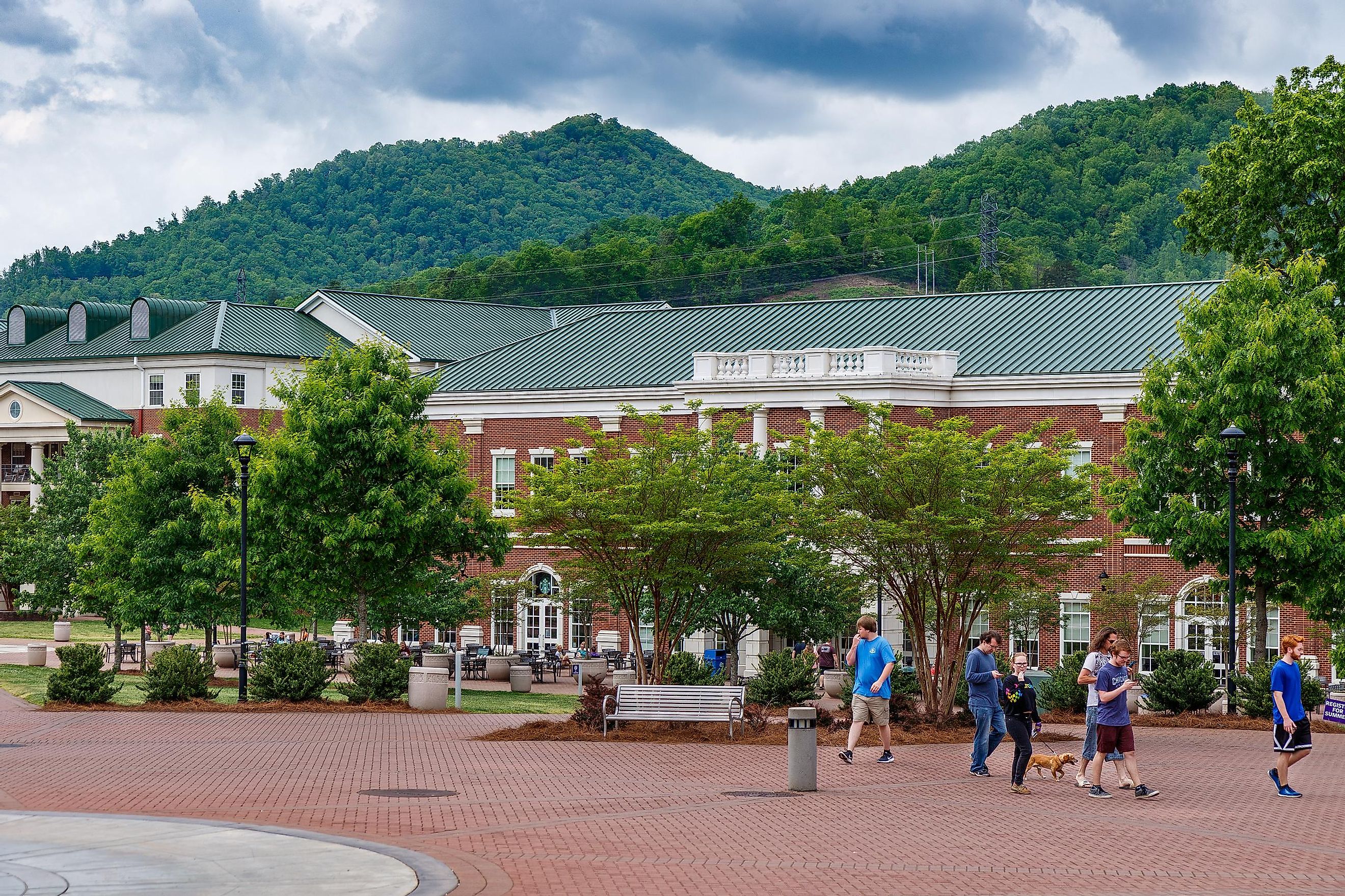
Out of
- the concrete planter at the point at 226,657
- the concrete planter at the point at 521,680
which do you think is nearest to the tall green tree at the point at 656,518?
the concrete planter at the point at 521,680

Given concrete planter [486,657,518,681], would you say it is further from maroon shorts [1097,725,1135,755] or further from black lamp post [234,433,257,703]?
maroon shorts [1097,725,1135,755]

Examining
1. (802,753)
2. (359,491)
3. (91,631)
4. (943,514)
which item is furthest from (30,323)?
(802,753)

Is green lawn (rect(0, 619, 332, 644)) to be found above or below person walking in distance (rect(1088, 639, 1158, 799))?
below

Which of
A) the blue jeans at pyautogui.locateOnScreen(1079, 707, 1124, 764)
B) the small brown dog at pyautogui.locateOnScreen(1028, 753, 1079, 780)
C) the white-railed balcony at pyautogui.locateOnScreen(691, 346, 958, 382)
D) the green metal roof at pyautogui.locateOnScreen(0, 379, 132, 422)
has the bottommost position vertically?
the small brown dog at pyautogui.locateOnScreen(1028, 753, 1079, 780)

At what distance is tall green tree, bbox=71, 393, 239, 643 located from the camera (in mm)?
44469

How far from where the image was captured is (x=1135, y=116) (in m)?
132

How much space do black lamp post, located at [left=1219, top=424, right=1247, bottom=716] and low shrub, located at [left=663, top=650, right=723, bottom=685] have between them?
9.76m

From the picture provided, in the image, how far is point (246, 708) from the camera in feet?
104

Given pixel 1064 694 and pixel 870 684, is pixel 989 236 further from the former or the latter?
pixel 870 684

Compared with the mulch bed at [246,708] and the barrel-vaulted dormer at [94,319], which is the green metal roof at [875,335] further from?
the barrel-vaulted dormer at [94,319]

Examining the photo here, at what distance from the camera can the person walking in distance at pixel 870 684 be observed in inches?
891

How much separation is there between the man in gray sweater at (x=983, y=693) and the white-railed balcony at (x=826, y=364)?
29353mm

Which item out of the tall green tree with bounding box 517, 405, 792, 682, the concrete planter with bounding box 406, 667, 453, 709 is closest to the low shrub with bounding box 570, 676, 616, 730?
the tall green tree with bounding box 517, 405, 792, 682

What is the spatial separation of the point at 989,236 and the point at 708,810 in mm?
97385
